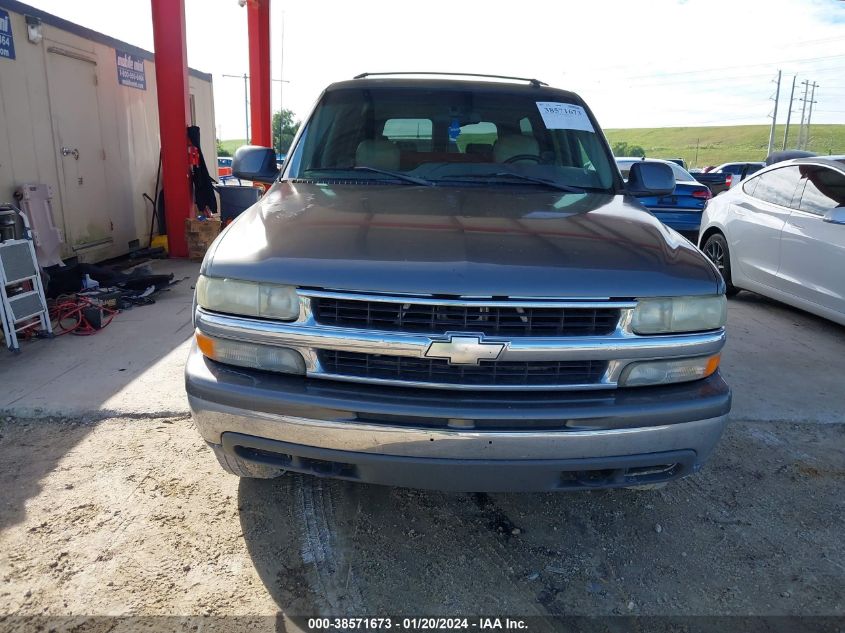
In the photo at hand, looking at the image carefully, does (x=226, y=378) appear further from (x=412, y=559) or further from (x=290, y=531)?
(x=412, y=559)

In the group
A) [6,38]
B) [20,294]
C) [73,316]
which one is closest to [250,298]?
[20,294]

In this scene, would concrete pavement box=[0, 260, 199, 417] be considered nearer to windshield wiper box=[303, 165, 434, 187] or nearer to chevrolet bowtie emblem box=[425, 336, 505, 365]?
windshield wiper box=[303, 165, 434, 187]

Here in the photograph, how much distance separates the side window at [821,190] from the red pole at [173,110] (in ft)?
23.8

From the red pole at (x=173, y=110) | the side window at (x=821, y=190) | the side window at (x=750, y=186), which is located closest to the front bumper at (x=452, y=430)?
the side window at (x=821, y=190)

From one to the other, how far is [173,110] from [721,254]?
274 inches

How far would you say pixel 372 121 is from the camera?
145 inches

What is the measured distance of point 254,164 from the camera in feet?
12.3

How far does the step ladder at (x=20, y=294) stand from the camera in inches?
196

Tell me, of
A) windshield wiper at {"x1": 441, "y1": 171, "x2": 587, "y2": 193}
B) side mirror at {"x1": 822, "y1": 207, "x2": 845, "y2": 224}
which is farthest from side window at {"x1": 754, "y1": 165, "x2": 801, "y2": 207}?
windshield wiper at {"x1": 441, "y1": 171, "x2": 587, "y2": 193}

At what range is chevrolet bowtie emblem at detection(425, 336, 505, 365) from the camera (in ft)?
7.20

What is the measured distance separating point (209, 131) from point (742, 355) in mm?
10385

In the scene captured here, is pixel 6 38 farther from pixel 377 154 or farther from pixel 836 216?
pixel 836 216

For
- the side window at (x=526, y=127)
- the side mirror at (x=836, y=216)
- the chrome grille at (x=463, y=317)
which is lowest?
the chrome grille at (x=463, y=317)

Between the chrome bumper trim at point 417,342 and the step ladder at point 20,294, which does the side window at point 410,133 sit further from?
the step ladder at point 20,294
